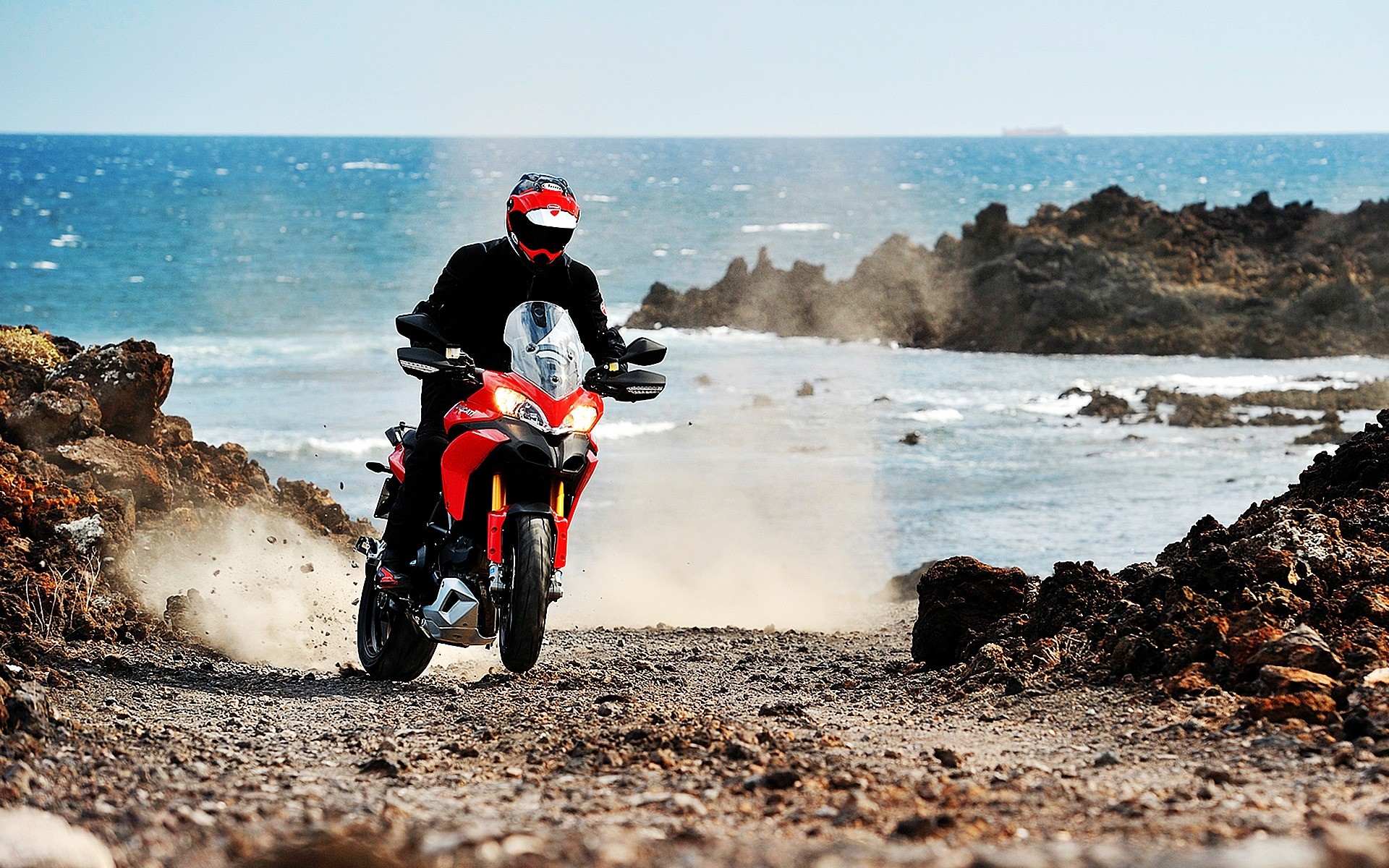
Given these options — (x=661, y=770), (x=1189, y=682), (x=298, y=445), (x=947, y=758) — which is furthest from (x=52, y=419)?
(x=298, y=445)

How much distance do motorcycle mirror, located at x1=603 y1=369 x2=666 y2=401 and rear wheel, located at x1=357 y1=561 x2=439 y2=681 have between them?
1.60 meters

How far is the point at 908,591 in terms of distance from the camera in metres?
12.6

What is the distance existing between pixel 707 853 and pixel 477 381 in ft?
11.9

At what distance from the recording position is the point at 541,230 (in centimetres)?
655

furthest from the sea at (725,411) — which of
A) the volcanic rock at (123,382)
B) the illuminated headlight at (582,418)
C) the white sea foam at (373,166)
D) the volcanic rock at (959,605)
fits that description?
the white sea foam at (373,166)

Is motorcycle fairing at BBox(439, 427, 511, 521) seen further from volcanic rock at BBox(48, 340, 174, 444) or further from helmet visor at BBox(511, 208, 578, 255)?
volcanic rock at BBox(48, 340, 174, 444)

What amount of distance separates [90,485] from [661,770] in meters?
6.45

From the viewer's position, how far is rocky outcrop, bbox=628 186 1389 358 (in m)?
36.5

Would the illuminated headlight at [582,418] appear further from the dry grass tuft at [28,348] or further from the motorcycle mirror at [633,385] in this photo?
the dry grass tuft at [28,348]

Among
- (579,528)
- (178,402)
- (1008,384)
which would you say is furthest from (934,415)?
(178,402)

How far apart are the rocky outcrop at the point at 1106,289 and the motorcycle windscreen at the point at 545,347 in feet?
105

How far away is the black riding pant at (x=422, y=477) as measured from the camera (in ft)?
21.9

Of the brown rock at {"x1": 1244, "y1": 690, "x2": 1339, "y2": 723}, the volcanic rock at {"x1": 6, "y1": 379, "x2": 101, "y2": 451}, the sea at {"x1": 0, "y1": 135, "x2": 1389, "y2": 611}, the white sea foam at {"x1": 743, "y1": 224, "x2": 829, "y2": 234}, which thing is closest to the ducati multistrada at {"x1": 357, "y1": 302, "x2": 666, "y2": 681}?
the brown rock at {"x1": 1244, "y1": 690, "x2": 1339, "y2": 723}

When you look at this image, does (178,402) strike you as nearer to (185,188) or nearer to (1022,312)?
(1022,312)
